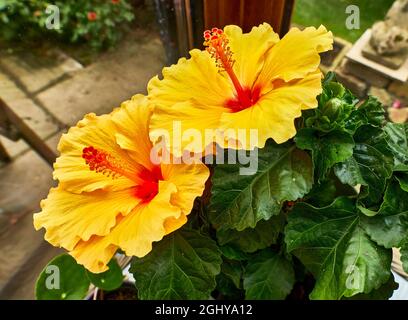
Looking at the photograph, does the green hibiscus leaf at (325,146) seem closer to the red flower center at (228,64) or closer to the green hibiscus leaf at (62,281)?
the red flower center at (228,64)

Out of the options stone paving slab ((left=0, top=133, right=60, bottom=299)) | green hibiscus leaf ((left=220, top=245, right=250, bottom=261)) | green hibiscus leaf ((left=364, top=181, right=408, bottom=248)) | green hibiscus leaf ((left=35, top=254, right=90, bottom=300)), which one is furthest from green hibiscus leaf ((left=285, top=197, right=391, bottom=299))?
stone paving slab ((left=0, top=133, right=60, bottom=299))

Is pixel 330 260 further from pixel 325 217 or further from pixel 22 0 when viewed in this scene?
pixel 22 0

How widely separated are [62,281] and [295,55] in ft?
2.43

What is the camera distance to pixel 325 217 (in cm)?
75

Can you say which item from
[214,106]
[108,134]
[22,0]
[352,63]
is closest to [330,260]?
[214,106]

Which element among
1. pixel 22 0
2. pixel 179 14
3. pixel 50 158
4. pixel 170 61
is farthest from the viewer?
Answer: pixel 50 158

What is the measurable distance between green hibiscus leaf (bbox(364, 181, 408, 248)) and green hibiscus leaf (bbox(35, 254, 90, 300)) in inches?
26.1

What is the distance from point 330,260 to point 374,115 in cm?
26

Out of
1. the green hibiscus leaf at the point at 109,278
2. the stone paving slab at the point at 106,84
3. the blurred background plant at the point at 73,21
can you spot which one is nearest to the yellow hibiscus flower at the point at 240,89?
the green hibiscus leaf at the point at 109,278

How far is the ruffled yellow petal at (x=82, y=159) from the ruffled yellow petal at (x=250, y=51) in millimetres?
247

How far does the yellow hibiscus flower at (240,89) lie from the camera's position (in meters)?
0.60

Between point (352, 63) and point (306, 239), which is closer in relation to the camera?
point (306, 239)

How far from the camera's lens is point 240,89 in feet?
2.31

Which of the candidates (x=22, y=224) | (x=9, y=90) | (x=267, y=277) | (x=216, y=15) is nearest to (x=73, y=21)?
(x=9, y=90)
